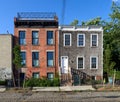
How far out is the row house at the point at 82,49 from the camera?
45.0 m

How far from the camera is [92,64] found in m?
45.3

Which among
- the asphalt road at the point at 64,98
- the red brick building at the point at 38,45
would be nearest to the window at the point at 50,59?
the red brick building at the point at 38,45

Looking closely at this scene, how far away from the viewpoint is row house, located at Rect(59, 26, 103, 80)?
45.0 metres

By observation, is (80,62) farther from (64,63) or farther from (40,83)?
(40,83)

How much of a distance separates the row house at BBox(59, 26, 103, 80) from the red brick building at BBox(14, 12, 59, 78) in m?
1.10

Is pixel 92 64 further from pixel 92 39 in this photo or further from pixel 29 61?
pixel 29 61

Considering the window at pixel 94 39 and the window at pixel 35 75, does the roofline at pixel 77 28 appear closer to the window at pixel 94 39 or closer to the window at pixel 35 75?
the window at pixel 94 39

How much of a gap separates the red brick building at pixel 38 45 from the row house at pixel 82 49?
1.10 meters

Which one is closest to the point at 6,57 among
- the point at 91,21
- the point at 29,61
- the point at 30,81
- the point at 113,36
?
the point at 29,61

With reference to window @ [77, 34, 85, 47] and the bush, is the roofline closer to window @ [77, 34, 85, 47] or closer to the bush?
window @ [77, 34, 85, 47]

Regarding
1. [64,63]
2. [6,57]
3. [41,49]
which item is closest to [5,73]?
[6,57]

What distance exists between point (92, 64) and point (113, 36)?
1228 cm

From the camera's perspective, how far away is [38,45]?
44969 millimetres

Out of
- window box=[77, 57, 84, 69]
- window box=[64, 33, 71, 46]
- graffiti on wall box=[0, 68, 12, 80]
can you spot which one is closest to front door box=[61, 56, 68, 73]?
window box=[77, 57, 84, 69]
